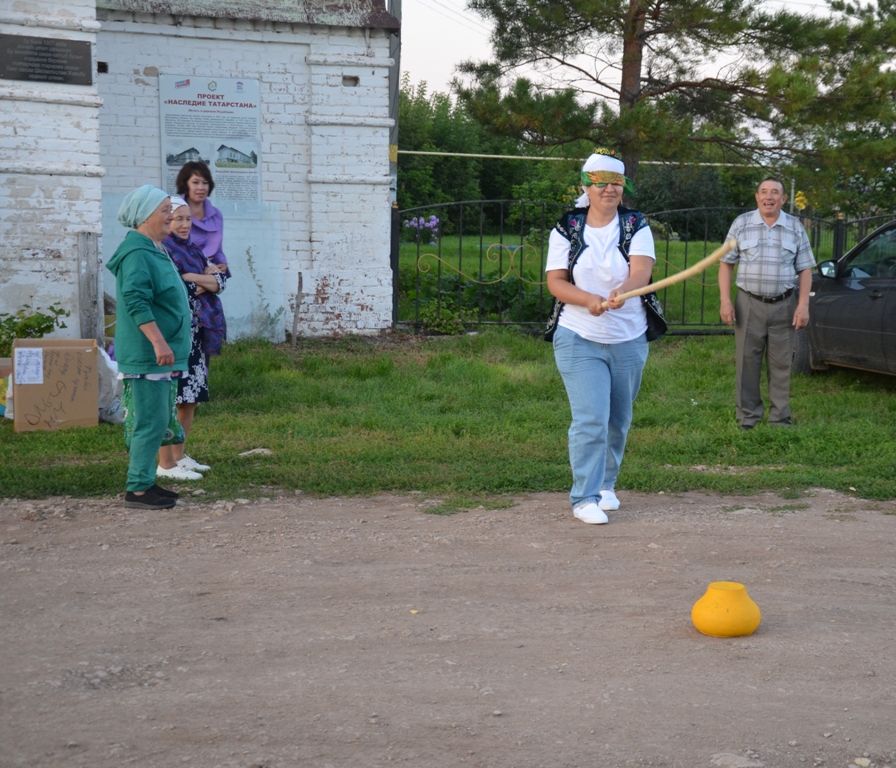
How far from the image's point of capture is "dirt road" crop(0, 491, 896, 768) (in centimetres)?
347

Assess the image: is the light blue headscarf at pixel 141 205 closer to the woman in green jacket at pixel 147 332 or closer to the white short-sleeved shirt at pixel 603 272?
the woman in green jacket at pixel 147 332

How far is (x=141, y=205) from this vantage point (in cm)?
609

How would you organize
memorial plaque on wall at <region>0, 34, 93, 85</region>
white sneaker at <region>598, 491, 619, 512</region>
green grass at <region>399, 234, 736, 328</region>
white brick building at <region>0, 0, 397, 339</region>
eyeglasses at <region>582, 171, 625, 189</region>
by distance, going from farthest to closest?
green grass at <region>399, 234, 736, 328</region>, white brick building at <region>0, 0, 397, 339</region>, memorial plaque on wall at <region>0, 34, 93, 85</region>, white sneaker at <region>598, 491, 619, 512</region>, eyeglasses at <region>582, 171, 625, 189</region>

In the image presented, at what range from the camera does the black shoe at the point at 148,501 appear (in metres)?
6.24

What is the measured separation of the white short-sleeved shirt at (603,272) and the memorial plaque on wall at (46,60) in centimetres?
614

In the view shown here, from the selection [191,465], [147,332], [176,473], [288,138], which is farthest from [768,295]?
[288,138]

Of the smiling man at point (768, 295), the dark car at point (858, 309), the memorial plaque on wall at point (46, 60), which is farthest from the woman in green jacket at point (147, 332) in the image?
the dark car at point (858, 309)

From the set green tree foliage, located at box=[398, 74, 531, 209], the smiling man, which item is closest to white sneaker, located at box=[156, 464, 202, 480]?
the smiling man

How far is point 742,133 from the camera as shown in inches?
552

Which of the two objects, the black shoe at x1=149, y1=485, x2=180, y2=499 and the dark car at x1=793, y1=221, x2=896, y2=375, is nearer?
the black shoe at x1=149, y1=485, x2=180, y2=499

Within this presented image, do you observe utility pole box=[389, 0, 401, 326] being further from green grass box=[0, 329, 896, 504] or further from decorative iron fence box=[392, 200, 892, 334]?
green grass box=[0, 329, 896, 504]

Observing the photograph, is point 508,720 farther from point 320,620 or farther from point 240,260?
point 240,260

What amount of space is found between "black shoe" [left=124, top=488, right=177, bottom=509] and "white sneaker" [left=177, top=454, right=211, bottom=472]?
2.24 ft

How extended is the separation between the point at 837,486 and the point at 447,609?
316cm
